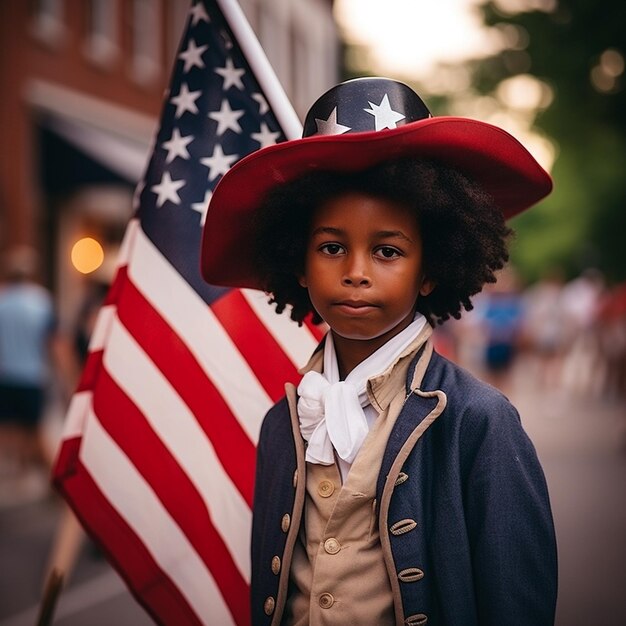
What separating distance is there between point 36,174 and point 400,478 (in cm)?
1451

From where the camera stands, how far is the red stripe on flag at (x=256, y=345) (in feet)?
9.62

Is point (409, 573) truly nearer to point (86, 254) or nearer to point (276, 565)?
point (276, 565)

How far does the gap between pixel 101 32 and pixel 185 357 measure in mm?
16040

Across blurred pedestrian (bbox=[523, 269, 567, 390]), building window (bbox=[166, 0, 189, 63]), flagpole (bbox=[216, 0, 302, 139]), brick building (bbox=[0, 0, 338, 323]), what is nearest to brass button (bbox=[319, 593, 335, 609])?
flagpole (bbox=[216, 0, 302, 139])

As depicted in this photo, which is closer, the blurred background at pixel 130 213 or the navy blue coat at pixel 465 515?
the navy blue coat at pixel 465 515

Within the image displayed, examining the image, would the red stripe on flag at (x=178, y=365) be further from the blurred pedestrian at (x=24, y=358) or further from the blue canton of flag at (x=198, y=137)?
the blurred pedestrian at (x=24, y=358)

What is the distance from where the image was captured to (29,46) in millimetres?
15086

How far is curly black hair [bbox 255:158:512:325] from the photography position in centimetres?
207

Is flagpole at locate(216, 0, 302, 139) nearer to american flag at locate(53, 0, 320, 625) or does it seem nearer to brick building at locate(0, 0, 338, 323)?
american flag at locate(53, 0, 320, 625)

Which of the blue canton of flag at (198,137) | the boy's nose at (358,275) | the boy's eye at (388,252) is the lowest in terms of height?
the boy's nose at (358,275)

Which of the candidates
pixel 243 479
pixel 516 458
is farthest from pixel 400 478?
pixel 243 479

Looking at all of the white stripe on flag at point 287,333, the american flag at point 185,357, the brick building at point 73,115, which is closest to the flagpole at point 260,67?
the american flag at point 185,357

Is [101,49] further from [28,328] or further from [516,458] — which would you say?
[516,458]

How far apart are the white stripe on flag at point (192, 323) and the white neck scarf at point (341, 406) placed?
761 millimetres
